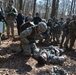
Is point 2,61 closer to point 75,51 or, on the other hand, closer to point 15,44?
point 15,44

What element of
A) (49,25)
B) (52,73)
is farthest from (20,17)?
(52,73)

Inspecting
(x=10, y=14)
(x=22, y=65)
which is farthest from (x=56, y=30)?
(x=22, y=65)

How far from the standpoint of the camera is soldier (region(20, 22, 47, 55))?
714 centimetres

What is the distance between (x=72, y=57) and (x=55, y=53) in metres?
1.14

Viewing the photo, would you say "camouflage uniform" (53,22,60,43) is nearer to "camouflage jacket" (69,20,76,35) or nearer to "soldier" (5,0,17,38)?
"camouflage jacket" (69,20,76,35)

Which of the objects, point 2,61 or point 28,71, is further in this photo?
point 2,61

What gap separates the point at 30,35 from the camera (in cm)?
754

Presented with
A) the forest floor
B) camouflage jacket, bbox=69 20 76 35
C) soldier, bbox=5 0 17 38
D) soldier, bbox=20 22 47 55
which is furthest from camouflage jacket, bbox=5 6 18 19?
soldier, bbox=20 22 47 55

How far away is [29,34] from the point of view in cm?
733

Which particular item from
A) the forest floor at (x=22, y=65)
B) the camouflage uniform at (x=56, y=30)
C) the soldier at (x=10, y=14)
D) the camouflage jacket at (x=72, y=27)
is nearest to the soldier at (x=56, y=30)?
the camouflage uniform at (x=56, y=30)

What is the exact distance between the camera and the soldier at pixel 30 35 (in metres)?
7.14

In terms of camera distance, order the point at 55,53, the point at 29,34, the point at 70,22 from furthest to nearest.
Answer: the point at 70,22
the point at 55,53
the point at 29,34

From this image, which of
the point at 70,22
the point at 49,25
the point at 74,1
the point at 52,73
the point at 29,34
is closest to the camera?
the point at 52,73

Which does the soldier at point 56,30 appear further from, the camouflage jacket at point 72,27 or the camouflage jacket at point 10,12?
the camouflage jacket at point 10,12
